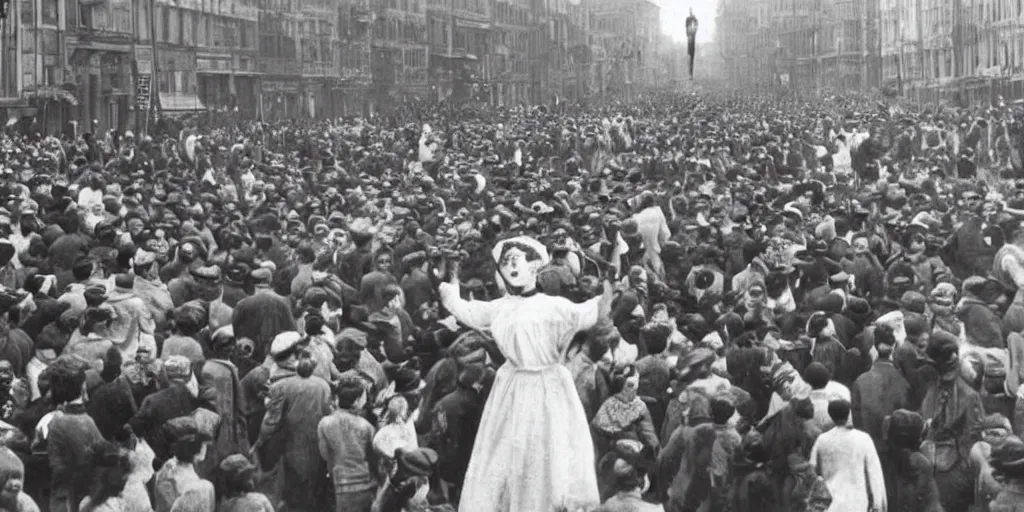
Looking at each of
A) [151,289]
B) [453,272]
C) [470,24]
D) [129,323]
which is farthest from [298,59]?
[129,323]

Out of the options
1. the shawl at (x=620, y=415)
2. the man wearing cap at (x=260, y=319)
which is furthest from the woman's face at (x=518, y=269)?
the man wearing cap at (x=260, y=319)

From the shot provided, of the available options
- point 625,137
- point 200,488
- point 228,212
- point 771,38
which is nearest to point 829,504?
point 200,488

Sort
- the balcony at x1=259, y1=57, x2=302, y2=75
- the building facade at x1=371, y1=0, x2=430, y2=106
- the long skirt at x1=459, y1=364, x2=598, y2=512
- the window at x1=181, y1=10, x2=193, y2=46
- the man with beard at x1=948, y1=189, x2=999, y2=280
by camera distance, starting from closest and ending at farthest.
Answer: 1. the long skirt at x1=459, y1=364, x2=598, y2=512
2. the man with beard at x1=948, y1=189, x2=999, y2=280
3. the window at x1=181, y1=10, x2=193, y2=46
4. the balcony at x1=259, y1=57, x2=302, y2=75
5. the building facade at x1=371, y1=0, x2=430, y2=106

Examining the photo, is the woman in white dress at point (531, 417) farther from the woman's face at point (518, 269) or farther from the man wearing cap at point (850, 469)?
the man wearing cap at point (850, 469)

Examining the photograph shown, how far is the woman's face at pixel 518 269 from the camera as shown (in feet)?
23.1

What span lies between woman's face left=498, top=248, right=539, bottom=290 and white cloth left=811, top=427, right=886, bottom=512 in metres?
1.75

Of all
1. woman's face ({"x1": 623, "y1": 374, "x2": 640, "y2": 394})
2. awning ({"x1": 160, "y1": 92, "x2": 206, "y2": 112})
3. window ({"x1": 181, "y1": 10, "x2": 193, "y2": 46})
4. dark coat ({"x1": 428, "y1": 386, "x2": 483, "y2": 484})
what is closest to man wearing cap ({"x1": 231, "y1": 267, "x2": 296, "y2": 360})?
dark coat ({"x1": 428, "y1": 386, "x2": 483, "y2": 484})

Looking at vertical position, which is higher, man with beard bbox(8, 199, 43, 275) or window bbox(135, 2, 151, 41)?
window bbox(135, 2, 151, 41)

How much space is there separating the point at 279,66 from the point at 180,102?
12.6 m

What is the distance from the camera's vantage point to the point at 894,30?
321ft

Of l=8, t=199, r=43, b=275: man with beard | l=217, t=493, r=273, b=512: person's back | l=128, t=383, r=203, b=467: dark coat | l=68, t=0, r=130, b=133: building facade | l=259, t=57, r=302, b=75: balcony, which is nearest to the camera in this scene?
l=217, t=493, r=273, b=512: person's back

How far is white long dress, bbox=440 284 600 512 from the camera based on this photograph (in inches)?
269

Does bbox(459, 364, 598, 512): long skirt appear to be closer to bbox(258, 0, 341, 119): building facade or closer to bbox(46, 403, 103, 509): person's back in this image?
bbox(46, 403, 103, 509): person's back

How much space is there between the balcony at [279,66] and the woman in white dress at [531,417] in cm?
5886
